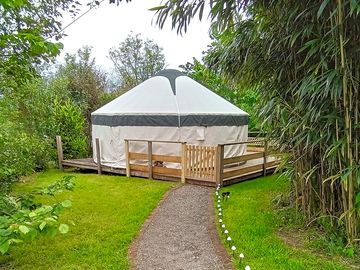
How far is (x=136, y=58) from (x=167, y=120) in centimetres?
1019

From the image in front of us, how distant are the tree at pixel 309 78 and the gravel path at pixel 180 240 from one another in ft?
4.20

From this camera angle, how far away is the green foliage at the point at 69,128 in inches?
407

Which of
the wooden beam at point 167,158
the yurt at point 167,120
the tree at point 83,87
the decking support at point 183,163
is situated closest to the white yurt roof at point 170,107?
the yurt at point 167,120

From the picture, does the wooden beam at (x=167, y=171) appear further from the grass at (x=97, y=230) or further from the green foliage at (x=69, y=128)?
the green foliage at (x=69, y=128)

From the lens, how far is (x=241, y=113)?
893 cm

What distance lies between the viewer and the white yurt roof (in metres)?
7.85

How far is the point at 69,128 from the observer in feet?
34.3

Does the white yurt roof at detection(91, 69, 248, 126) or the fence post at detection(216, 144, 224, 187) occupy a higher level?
the white yurt roof at detection(91, 69, 248, 126)

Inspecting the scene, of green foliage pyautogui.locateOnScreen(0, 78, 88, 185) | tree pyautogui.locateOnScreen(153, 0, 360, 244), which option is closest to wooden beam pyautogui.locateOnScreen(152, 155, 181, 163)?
tree pyautogui.locateOnScreen(153, 0, 360, 244)

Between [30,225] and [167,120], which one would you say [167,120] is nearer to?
[167,120]

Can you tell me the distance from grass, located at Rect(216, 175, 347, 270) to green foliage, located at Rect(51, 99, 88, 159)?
6.39 meters

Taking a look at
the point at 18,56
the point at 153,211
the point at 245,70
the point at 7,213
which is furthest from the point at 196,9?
the point at 153,211

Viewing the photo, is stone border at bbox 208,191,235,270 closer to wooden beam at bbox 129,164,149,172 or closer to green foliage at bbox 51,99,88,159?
wooden beam at bbox 129,164,149,172

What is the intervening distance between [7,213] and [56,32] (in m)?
2.11
